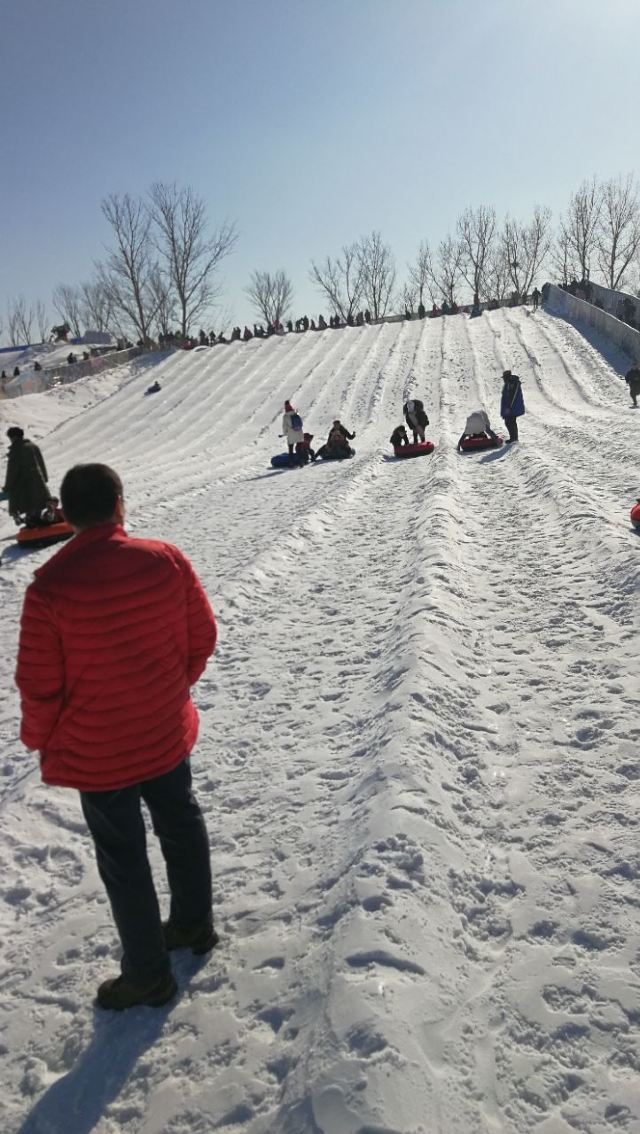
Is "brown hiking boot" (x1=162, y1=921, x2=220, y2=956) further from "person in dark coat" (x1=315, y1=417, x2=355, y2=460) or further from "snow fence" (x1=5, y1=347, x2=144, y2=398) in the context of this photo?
"snow fence" (x1=5, y1=347, x2=144, y2=398)

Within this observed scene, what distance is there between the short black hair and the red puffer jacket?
0.14ft

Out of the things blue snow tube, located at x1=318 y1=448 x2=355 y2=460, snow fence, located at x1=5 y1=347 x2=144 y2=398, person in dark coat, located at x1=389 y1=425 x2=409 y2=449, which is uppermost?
snow fence, located at x1=5 y1=347 x2=144 y2=398

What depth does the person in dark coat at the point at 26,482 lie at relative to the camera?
31.7 ft

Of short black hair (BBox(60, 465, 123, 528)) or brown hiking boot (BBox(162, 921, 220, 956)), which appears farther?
brown hiking boot (BBox(162, 921, 220, 956))

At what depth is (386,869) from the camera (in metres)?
2.89

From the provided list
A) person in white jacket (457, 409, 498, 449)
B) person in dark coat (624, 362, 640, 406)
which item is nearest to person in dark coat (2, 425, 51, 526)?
person in white jacket (457, 409, 498, 449)

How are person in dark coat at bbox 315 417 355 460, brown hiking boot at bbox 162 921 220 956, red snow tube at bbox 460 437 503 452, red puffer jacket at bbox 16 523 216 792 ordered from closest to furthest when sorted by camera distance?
1. red puffer jacket at bbox 16 523 216 792
2. brown hiking boot at bbox 162 921 220 956
3. red snow tube at bbox 460 437 503 452
4. person in dark coat at bbox 315 417 355 460

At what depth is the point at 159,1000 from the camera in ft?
8.05

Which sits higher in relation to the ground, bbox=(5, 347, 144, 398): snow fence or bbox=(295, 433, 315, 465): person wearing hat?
bbox=(5, 347, 144, 398): snow fence

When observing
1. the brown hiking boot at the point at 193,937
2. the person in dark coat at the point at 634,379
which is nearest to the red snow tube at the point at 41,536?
the brown hiking boot at the point at 193,937

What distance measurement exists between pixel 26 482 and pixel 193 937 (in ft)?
28.0

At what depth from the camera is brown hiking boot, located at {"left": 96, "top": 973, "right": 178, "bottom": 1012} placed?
95.7 inches

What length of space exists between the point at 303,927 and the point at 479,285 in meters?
74.0

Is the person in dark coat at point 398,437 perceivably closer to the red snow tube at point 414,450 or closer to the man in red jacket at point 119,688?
the red snow tube at point 414,450
